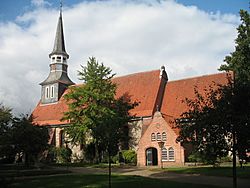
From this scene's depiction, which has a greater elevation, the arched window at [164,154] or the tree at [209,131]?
the tree at [209,131]

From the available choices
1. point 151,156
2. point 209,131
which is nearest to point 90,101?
point 151,156

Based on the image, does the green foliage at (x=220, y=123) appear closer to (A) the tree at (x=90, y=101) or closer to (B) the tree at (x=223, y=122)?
(B) the tree at (x=223, y=122)

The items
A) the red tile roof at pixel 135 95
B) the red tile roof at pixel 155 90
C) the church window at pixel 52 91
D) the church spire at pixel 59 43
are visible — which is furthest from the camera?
the church window at pixel 52 91

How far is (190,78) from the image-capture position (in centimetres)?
4800

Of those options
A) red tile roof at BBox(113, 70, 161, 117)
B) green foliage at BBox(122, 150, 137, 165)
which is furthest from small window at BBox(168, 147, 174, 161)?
red tile roof at BBox(113, 70, 161, 117)

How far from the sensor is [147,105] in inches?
1797

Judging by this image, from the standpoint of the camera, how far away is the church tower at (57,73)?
57.1 m

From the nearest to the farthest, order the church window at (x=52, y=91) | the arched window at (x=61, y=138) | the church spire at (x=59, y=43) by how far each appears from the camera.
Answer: the arched window at (x=61, y=138) < the church spire at (x=59, y=43) < the church window at (x=52, y=91)

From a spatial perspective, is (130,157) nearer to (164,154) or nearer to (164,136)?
(164,154)

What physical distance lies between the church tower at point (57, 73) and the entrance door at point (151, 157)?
78.9ft

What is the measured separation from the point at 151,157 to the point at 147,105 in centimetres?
875

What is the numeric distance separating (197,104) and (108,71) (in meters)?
27.6

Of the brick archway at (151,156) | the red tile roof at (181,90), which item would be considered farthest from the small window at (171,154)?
the red tile roof at (181,90)

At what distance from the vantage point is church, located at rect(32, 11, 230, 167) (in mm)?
38500
